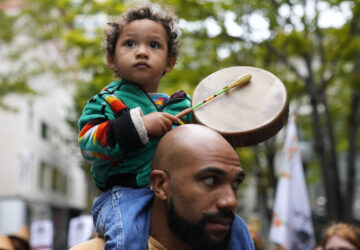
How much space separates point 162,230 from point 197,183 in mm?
298

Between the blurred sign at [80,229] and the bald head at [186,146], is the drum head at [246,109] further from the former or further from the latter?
the blurred sign at [80,229]

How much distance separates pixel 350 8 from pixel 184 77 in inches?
168

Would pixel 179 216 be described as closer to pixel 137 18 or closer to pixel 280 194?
pixel 137 18

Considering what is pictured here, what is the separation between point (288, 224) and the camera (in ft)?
22.4

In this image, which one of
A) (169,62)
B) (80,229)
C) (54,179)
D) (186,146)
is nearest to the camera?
(186,146)

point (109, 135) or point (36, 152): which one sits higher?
point (109, 135)

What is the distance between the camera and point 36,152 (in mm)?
30859

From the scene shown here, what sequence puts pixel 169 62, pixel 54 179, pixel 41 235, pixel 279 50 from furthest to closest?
pixel 54 179 < pixel 279 50 < pixel 41 235 < pixel 169 62

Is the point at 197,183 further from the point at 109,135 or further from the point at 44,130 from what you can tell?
the point at 44,130

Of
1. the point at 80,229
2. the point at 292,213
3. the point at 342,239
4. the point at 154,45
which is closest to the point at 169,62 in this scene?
the point at 154,45

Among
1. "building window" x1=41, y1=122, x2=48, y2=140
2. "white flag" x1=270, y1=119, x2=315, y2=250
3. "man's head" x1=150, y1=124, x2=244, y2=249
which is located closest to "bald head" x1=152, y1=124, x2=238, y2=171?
"man's head" x1=150, y1=124, x2=244, y2=249

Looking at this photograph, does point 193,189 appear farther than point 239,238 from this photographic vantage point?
No

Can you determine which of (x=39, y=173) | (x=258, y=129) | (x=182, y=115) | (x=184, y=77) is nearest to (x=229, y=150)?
(x=258, y=129)

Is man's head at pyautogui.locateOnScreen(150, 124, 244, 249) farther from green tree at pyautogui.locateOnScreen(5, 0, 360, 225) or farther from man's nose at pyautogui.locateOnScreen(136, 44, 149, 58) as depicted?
green tree at pyautogui.locateOnScreen(5, 0, 360, 225)
